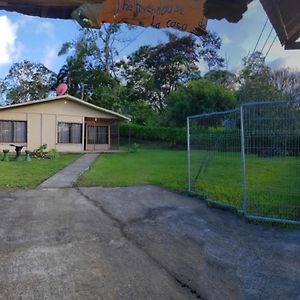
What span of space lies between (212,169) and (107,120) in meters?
22.4

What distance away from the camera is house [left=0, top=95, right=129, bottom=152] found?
2664cm

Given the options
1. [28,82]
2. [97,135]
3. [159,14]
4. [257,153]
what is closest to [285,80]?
[97,135]

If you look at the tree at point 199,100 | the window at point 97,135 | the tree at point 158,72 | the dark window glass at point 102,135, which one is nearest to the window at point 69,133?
the window at point 97,135

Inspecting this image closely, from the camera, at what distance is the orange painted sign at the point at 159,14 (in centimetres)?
187

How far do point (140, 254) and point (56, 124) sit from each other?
79.5ft

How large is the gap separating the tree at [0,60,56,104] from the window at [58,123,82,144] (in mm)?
21679

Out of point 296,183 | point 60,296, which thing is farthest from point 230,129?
→ point 60,296

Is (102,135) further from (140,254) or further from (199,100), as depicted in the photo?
(140,254)

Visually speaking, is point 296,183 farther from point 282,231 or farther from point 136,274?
point 136,274

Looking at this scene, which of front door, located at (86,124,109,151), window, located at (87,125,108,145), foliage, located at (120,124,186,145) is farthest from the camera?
foliage, located at (120,124,186,145)

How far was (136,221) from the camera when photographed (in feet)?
21.6

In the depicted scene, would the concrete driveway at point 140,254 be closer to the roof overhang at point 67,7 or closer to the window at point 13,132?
the roof overhang at point 67,7

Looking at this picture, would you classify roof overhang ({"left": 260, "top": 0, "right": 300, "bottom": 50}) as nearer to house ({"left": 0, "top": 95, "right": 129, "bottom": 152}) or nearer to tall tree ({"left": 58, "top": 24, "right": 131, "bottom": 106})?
house ({"left": 0, "top": 95, "right": 129, "bottom": 152})

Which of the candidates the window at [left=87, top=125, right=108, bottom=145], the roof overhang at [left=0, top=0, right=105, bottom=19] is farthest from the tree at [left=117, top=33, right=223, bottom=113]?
the roof overhang at [left=0, top=0, right=105, bottom=19]
